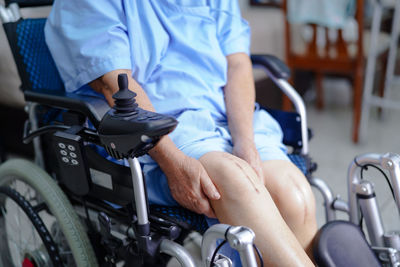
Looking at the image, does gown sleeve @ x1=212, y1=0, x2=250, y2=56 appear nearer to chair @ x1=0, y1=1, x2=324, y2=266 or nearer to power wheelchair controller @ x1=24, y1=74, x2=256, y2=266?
chair @ x1=0, y1=1, x2=324, y2=266

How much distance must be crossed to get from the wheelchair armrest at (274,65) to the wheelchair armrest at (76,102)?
509mm

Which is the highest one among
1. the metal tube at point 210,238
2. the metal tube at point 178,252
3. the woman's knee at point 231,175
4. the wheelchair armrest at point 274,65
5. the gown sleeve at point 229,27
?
the gown sleeve at point 229,27

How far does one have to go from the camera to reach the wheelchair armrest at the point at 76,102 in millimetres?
928

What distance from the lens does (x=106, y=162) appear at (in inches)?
37.3

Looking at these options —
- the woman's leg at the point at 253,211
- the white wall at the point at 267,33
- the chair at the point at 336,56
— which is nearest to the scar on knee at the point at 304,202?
the woman's leg at the point at 253,211

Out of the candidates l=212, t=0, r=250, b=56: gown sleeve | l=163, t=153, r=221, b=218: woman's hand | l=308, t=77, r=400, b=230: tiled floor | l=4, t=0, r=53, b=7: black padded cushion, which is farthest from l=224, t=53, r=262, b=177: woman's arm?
l=308, t=77, r=400, b=230: tiled floor

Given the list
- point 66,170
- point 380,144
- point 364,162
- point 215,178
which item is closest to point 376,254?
point 364,162

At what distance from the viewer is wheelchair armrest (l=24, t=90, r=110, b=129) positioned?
928 millimetres

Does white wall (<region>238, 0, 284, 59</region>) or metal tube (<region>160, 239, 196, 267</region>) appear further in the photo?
white wall (<region>238, 0, 284, 59</region>)

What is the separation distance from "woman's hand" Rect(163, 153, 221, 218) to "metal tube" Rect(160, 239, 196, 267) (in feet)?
0.31

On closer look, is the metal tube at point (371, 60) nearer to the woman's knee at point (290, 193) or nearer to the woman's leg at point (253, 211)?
the woman's knee at point (290, 193)

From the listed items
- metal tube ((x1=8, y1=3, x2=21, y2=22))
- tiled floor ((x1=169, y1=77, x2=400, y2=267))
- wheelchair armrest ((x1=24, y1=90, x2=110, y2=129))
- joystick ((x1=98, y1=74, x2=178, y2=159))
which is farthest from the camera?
tiled floor ((x1=169, y1=77, x2=400, y2=267))

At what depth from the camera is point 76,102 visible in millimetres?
950

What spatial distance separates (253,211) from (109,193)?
12.5 inches
